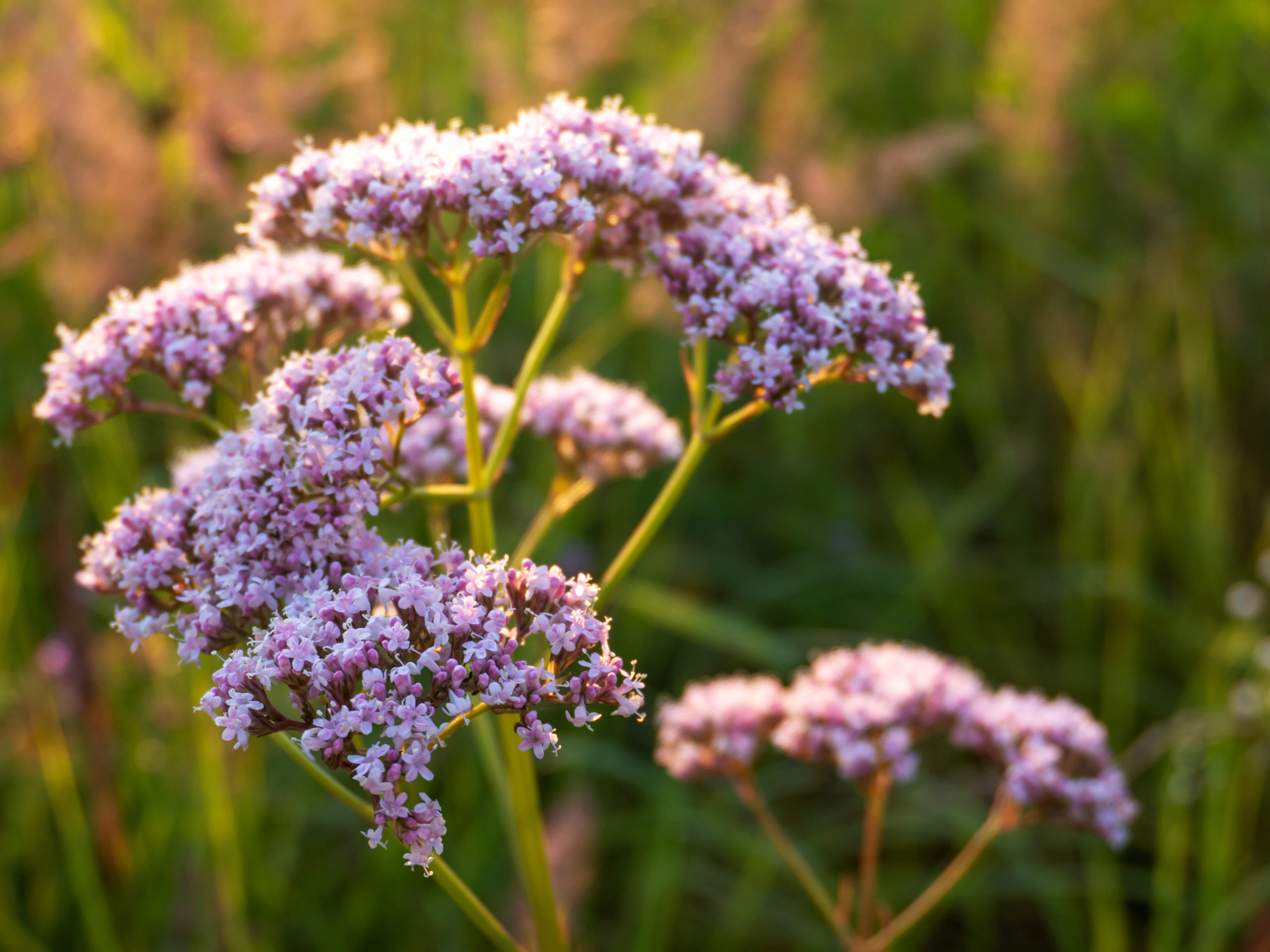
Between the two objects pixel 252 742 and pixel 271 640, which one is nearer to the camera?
pixel 271 640

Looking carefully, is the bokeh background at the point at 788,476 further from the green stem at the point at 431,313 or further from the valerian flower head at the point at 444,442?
the green stem at the point at 431,313

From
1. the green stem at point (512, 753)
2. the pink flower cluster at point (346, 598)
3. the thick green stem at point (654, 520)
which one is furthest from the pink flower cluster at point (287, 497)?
the thick green stem at point (654, 520)

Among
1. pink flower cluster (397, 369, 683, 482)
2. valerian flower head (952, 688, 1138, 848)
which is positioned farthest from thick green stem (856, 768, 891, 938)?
pink flower cluster (397, 369, 683, 482)

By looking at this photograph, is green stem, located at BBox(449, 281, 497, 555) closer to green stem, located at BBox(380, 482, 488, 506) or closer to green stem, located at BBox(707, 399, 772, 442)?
green stem, located at BBox(380, 482, 488, 506)

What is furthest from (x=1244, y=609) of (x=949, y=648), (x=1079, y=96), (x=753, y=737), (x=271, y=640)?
(x=271, y=640)

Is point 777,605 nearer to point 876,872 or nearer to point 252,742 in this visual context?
point 876,872

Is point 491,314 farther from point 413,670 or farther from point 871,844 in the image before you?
point 871,844

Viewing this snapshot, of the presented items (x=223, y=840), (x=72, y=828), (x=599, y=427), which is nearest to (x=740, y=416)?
(x=599, y=427)
